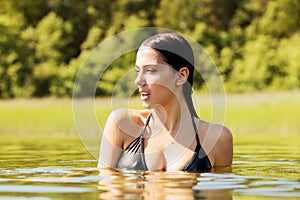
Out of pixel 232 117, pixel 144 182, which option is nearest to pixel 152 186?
pixel 144 182

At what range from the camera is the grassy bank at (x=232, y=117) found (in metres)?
20.5

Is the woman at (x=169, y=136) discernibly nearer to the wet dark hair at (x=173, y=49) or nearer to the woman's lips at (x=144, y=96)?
the wet dark hair at (x=173, y=49)

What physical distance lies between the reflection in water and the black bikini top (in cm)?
8

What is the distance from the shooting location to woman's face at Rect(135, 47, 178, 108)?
6.50 m

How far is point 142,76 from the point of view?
6508 millimetres

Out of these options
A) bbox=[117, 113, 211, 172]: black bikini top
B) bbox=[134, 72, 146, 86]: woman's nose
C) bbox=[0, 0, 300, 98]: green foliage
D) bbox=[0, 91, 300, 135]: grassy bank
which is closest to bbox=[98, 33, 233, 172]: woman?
bbox=[117, 113, 211, 172]: black bikini top

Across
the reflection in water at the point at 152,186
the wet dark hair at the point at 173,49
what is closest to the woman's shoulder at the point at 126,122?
the reflection in water at the point at 152,186

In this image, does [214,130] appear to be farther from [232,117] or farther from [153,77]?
[232,117]

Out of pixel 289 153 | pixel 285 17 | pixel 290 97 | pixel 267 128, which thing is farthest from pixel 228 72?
pixel 289 153

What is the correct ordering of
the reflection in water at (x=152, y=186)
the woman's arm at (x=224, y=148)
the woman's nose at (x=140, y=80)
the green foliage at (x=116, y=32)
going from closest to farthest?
the reflection in water at (x=152, y=186)
the woman's nose at (x=140, y=80)
the woman's arm at (x=224, y=148)
the green foliage at (x=116, y=32)

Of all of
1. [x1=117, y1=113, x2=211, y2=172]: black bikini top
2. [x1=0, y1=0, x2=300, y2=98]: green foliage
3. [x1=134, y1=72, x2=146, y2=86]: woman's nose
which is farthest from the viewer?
[x1=0, y1=0, x2=300, y2=98]: green foliage

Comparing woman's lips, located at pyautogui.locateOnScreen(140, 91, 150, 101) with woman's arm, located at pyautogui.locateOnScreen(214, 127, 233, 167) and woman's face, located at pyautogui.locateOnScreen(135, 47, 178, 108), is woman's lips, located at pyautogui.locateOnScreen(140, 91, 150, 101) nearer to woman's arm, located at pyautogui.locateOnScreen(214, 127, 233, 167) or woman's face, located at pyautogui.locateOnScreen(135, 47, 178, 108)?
woman's face, located at pyautogui.locateOnScreen(135, 47, 178, 108)

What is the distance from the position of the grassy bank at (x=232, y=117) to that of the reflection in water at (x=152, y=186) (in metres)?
12.3

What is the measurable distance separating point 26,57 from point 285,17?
12716 millimetres
